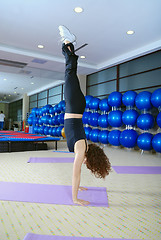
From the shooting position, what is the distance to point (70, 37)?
197 centimetres

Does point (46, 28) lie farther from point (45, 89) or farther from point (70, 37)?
point (45, 89)

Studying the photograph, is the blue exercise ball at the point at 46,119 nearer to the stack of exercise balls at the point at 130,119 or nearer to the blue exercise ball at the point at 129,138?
the stack of exercise balls at the point at 130,119

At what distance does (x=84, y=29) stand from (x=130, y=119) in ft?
7.82

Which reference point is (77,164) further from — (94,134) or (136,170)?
(94,134)

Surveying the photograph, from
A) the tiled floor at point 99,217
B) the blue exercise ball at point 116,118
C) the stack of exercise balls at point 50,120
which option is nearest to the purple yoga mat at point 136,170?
the tiled floor at point 99,217

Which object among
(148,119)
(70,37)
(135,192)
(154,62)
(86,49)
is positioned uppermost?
(86,49)

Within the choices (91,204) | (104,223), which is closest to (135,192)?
(91,204)

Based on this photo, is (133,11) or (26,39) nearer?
(133,11)

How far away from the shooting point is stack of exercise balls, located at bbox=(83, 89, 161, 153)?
4.59m

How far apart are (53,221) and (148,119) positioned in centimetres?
366

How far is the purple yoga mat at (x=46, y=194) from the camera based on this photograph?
1901mm

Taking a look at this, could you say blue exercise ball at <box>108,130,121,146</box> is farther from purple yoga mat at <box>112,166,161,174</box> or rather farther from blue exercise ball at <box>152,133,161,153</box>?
purple yoga mat at <box>112,166,161,174</box>

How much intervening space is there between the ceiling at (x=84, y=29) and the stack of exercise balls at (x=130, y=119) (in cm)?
133

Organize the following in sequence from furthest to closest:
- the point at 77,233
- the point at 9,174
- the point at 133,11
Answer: the point at 133,11, the point at 9,174, the point at 77,233
